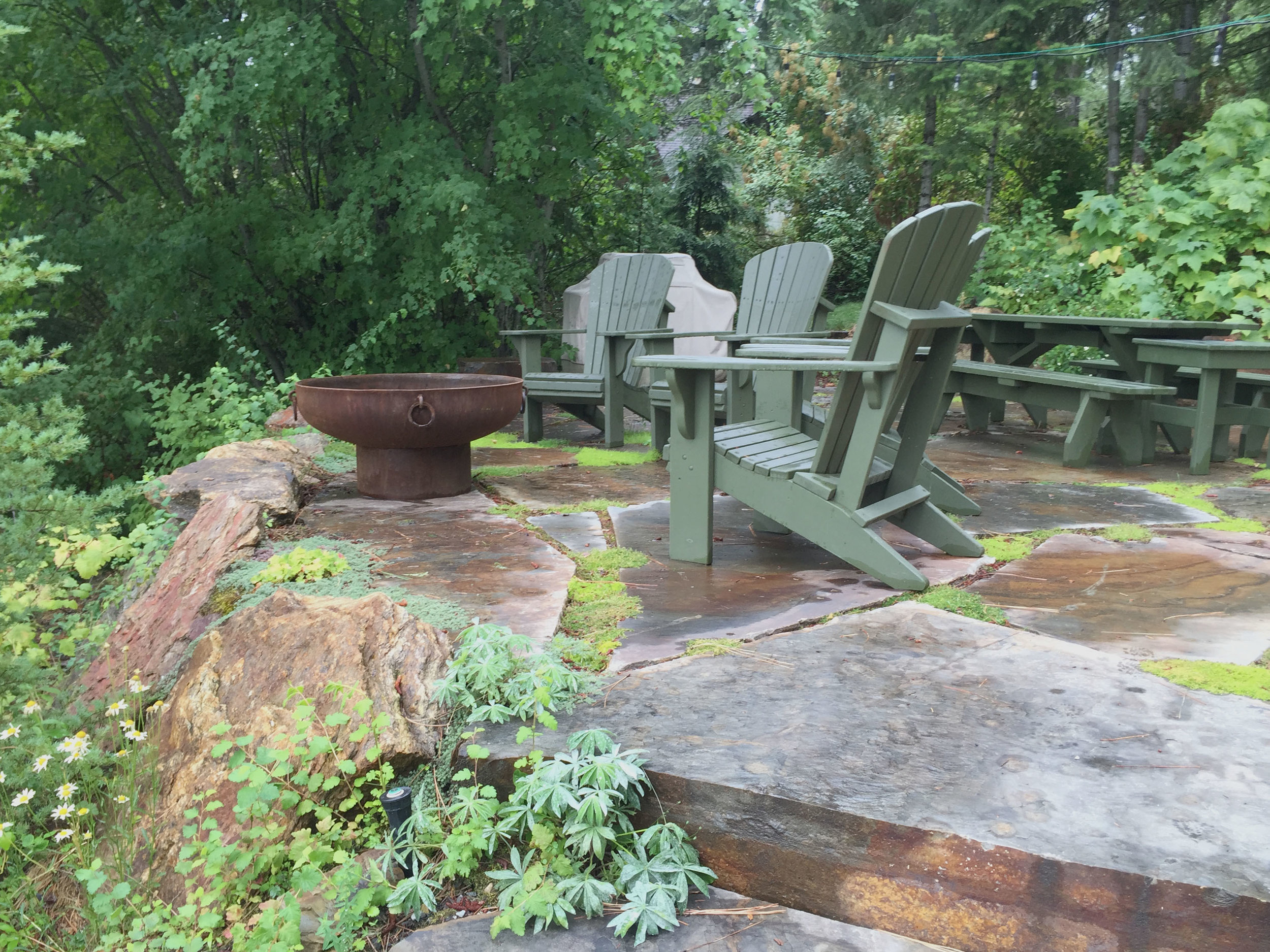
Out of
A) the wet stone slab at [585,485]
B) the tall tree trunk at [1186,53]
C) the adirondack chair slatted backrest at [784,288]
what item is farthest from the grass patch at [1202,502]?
the tall tree trunk at [1186,53]

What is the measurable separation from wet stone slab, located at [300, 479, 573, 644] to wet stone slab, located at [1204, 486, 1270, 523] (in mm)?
2618

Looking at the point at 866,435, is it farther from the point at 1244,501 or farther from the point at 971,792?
the point at 1244,501

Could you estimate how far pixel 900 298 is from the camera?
2627mm

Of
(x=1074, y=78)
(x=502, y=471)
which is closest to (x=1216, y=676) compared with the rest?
(x=502, y=471)

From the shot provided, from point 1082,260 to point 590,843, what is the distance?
8.20 metres

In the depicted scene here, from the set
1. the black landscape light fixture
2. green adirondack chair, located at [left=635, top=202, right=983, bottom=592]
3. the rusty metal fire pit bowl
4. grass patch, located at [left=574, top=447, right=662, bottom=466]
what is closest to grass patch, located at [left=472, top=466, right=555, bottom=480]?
grass patch, located at [left=574, top=447, right=662, bottom=466]

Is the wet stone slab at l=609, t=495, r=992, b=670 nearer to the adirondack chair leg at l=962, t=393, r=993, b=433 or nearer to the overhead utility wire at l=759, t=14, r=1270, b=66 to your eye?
the adirondack chair leg at l=962, t=393, r=993, b=433

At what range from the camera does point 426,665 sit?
2.12 metres

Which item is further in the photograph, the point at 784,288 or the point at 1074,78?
the point at 1074,78

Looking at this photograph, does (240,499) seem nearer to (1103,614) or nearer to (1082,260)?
(1103,614)

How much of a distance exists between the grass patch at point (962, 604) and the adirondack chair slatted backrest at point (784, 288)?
7.52 feet

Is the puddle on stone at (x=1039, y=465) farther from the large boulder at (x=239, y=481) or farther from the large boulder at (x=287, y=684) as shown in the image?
the large boulder at (x=287, y=684)

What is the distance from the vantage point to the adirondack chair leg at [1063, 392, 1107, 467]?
4.60 meters

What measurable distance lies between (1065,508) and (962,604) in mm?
1495
